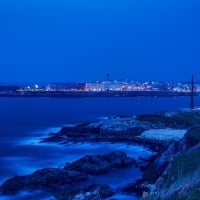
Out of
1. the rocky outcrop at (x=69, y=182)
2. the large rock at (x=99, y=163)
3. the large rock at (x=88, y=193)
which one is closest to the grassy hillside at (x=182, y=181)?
the large rock at (x=88, y=193)

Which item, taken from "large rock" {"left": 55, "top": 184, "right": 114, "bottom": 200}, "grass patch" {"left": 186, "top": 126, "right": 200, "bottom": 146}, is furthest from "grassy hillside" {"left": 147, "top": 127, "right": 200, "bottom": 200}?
"grass patch" {"left": 186, "top": 126, "right": 200, "bottom": 146}

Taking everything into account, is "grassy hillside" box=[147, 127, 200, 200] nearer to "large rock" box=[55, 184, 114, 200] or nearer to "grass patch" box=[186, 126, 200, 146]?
"large rock" box=[55, 184, 114, 200]

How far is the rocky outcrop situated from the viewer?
21047mm

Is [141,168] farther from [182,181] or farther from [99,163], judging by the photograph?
[182,181]

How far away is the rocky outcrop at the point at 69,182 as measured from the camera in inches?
829

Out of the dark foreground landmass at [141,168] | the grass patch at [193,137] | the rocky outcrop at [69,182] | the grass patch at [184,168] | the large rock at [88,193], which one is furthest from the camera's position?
the grass patch at [193,137]

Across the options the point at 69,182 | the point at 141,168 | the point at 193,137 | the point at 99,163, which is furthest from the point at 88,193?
the point at 141,168

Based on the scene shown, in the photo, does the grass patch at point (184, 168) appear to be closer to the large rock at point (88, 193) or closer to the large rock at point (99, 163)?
the large rock at point (88, 193)

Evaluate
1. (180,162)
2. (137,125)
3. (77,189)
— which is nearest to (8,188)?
(77,189)

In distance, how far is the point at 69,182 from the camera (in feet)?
76.9

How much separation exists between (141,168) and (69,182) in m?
6.14

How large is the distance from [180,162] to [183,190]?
4.93 meters

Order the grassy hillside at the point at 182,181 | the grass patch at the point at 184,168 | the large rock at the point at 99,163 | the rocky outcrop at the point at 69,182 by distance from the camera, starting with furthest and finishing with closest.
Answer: the large rock at the point at 99,163 → the rocky outcrop at the point at 69,182 → the grass patch at the point at 184,168 → the grassy hillside at the point at 182,181

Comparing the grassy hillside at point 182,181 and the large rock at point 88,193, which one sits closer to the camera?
the grassy hillside at point 182,181
